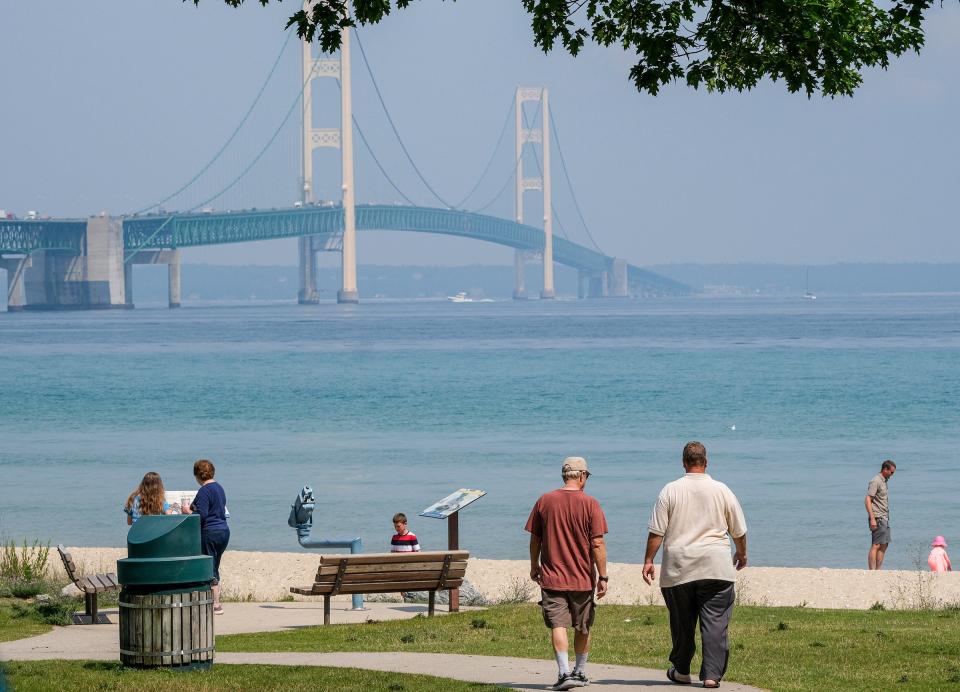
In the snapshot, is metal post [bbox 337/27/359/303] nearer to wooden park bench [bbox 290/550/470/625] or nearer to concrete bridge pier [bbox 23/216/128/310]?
concrete bridge pier [bbox 23/216/128/310]

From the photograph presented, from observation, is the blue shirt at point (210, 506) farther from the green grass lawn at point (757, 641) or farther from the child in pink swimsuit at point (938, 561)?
the child in pink swimsuit at point (938, 561)

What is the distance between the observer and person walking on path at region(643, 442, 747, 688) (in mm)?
6516

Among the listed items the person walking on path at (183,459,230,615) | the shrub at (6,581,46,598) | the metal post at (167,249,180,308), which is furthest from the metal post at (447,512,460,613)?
the metal post at (167,249,180,308)

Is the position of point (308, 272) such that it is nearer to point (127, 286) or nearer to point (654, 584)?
point (127, 286)

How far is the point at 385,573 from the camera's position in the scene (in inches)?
373

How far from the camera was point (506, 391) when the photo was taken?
50.1 metres

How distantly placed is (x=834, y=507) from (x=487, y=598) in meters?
10.9

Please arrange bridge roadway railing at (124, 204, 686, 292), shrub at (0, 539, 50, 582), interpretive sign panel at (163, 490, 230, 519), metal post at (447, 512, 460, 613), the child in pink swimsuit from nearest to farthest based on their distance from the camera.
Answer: metal post at (447, 512, 460, 613) → interpretive sign panel at (163, 490, 230, 519) → shrub at (0, 539, 50, 582) → the child in pink swimsuit → bridge roadway railing at (124, 204, 686, 292)

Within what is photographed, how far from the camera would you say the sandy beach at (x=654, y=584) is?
40.4ft

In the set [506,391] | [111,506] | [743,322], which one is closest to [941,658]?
[111,506]

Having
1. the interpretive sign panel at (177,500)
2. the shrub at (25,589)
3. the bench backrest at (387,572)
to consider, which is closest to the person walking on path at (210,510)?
the bench backrest at (387,572)

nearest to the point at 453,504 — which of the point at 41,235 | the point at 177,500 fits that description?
the point at 177,500

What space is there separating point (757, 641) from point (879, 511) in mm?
5960

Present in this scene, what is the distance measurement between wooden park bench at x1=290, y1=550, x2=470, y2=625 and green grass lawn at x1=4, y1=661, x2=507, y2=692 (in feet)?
6.43
